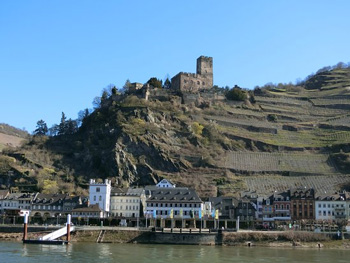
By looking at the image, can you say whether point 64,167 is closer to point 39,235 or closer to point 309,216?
point 39,235

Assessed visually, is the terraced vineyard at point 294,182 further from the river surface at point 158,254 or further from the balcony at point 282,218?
the river surface at point 158,254

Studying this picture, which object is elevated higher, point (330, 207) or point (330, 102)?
point (330, 102)

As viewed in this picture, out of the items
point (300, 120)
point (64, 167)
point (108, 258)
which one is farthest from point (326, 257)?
point (300, 120)

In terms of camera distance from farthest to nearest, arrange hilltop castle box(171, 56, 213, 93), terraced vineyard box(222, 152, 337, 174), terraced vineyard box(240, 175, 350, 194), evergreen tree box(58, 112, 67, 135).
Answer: hilltop castle box(171, 56, 213, 93) → evergreen tree box(58, 112, 67, 135) → terraced vineyard box(222, 152, 337, 174) → terraced vineyard box(240, 175, 350, 194)

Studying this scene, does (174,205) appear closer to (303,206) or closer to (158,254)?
(303,206)

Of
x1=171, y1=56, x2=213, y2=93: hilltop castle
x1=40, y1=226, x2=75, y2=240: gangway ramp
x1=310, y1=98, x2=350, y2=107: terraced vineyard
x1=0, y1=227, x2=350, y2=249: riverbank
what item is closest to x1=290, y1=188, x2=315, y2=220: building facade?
x1=0, y1=227, x2=350, y2=249: riverbank

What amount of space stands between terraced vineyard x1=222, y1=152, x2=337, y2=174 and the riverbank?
122ft

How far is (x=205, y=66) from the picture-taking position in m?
153

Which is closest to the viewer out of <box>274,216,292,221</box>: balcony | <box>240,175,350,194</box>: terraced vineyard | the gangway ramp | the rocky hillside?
the gangway ramp

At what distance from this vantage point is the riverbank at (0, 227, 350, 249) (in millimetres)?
70000

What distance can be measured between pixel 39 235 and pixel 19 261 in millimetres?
25784

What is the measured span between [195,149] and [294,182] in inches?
935

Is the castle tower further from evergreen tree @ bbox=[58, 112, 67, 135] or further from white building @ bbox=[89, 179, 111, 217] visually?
white building @ bbox=[89, 179, 111, 217]

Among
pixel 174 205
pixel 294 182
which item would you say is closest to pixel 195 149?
pixel 294 182
